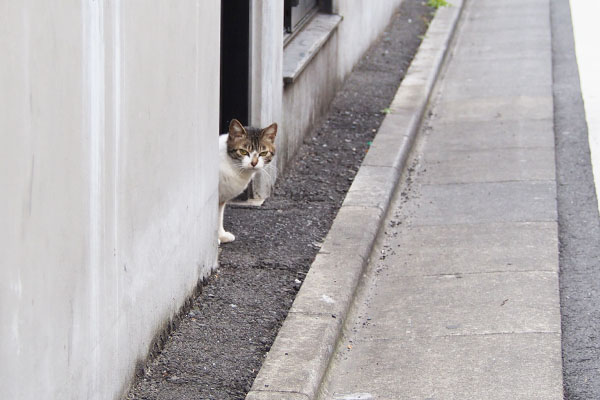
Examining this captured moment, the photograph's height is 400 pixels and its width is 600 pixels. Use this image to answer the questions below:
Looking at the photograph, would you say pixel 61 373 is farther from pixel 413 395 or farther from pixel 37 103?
pixel 413 395

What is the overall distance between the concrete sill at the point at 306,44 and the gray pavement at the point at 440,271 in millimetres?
875

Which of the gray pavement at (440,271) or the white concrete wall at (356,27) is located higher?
the white concrete wall at (356,27)

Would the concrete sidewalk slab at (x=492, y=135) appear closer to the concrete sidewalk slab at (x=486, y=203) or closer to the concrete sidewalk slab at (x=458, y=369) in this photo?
the concrete sidewalk slab at (x=486, y=203)

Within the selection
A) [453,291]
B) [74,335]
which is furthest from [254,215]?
[74,335]

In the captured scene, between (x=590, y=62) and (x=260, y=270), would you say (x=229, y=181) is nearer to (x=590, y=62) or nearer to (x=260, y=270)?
(x=260, y=270)

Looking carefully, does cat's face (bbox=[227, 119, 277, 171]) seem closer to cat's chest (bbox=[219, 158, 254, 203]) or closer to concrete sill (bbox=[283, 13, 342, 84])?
cat's chest (bbox=[219, 158, 254, 203])

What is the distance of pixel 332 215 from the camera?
20.3 feet

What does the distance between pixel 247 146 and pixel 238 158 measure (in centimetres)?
9

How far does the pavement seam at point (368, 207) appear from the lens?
403 cm

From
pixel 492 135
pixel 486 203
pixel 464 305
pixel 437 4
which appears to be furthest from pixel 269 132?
pixel 437 4

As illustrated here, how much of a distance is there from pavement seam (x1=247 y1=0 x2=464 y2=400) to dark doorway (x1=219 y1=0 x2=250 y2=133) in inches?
39.4

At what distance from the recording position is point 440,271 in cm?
546

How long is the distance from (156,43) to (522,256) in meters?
2.77

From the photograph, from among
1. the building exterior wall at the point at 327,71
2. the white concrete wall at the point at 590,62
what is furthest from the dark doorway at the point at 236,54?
the white concrete wall at the point at 590,62
